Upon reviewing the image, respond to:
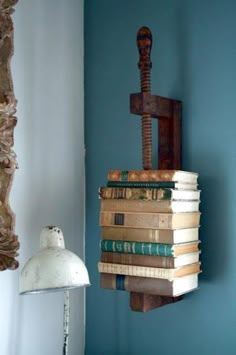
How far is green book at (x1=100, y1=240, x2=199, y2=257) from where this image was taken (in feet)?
3.43

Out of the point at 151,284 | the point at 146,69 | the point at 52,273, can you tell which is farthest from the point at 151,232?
the point at 146,69

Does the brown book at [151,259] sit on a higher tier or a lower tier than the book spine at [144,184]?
lower

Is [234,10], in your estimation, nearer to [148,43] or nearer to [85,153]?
[148,43]

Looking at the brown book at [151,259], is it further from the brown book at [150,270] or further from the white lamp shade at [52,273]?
the white lamp shade at [52,273]

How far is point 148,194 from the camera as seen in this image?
1067 mm

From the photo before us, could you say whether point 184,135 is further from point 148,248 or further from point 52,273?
point 52,273

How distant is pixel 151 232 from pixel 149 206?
5cm

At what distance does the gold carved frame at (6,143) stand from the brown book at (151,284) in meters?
0.22

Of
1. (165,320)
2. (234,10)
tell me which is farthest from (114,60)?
(165,320)

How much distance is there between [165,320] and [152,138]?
0.44 m

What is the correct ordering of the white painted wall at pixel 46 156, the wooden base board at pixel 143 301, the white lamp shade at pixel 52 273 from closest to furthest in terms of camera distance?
the white lamp shade at pixel 52 273 < the wooden base board at pixel 143 301 < the white painted wall at pixel 46 156

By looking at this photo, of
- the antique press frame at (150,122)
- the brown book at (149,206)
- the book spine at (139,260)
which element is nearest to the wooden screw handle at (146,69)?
the antique press frame at (150,122)

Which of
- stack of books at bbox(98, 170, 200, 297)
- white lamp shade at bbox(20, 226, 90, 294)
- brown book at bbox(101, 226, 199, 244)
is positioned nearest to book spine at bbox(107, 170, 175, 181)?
stack of books at bbox(98, 170, 200, 297)

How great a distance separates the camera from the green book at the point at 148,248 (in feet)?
3.43
